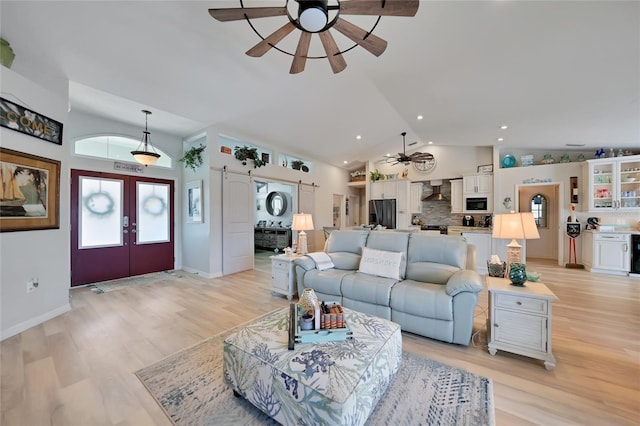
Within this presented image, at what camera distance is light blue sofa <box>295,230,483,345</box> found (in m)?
2.29

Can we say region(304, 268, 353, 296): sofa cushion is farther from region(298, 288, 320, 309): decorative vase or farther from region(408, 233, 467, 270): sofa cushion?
region(298, 288, 320, 309): decorative vase

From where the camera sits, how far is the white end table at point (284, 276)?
353 centimetres

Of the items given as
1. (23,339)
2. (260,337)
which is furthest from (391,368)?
(23,339)

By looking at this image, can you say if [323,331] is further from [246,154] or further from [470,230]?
[470,230]

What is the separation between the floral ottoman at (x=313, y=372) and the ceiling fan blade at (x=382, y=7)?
218 cm

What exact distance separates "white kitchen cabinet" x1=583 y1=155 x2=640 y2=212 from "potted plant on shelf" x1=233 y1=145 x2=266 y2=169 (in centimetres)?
714

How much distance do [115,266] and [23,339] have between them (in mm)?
2293

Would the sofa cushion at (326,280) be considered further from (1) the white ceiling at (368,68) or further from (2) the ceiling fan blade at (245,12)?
(1) the white ceiling at (368,68)

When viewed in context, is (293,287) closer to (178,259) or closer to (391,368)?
(391,368)

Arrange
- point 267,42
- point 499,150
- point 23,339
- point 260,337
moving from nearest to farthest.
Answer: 1. point 260,337
2. point 267,42
3. point 23,339
4. point 499,150

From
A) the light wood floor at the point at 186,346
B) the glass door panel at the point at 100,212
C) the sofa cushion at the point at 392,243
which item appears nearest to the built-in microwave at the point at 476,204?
the light wood floor at the point at 186,346

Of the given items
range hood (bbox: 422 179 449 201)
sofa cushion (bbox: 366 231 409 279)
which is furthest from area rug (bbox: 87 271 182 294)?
range hood (bbox: 422 179 449 201)

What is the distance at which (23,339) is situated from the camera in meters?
2.39

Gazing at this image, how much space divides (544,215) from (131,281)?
33.6 ft
